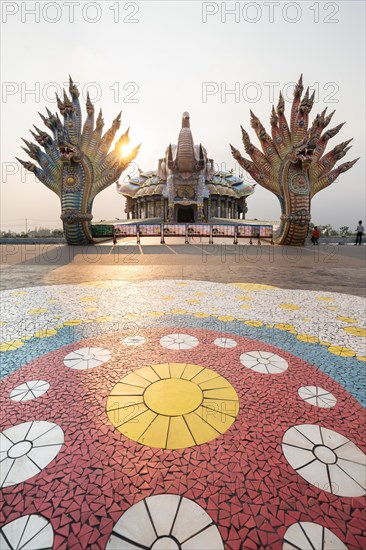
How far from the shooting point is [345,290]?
481cm

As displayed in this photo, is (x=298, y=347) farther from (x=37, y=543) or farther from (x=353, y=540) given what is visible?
(x=37, y=543)

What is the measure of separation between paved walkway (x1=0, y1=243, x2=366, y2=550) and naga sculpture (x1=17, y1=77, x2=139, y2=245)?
11.0m

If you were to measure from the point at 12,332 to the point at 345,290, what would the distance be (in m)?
5.17

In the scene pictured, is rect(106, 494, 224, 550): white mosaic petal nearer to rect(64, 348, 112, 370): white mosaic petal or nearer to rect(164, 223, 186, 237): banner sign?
rect(64, 348, 112, 370): white mosaic petal

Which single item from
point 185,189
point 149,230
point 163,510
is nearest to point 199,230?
point 149,230

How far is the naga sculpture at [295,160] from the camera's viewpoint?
477 inches

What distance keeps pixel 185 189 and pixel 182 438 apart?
2833 centimetres

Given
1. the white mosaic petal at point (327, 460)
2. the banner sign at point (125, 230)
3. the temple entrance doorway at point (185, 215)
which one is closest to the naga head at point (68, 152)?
the banner sign at point (125, 230)

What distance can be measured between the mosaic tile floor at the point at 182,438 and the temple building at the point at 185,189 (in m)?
24.9

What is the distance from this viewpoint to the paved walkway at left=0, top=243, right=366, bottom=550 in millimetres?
981

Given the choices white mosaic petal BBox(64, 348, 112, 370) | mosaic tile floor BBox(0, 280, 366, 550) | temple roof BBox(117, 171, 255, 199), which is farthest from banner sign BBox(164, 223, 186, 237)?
white mosaic petal BBox(64, 348, 112, 370)

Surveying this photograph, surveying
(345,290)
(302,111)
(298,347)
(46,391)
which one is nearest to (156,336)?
(46,391)

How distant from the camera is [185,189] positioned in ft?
91.6

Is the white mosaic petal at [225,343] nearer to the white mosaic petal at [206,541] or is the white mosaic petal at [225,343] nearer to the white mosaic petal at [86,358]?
the white mosaic petal at [86,358]
